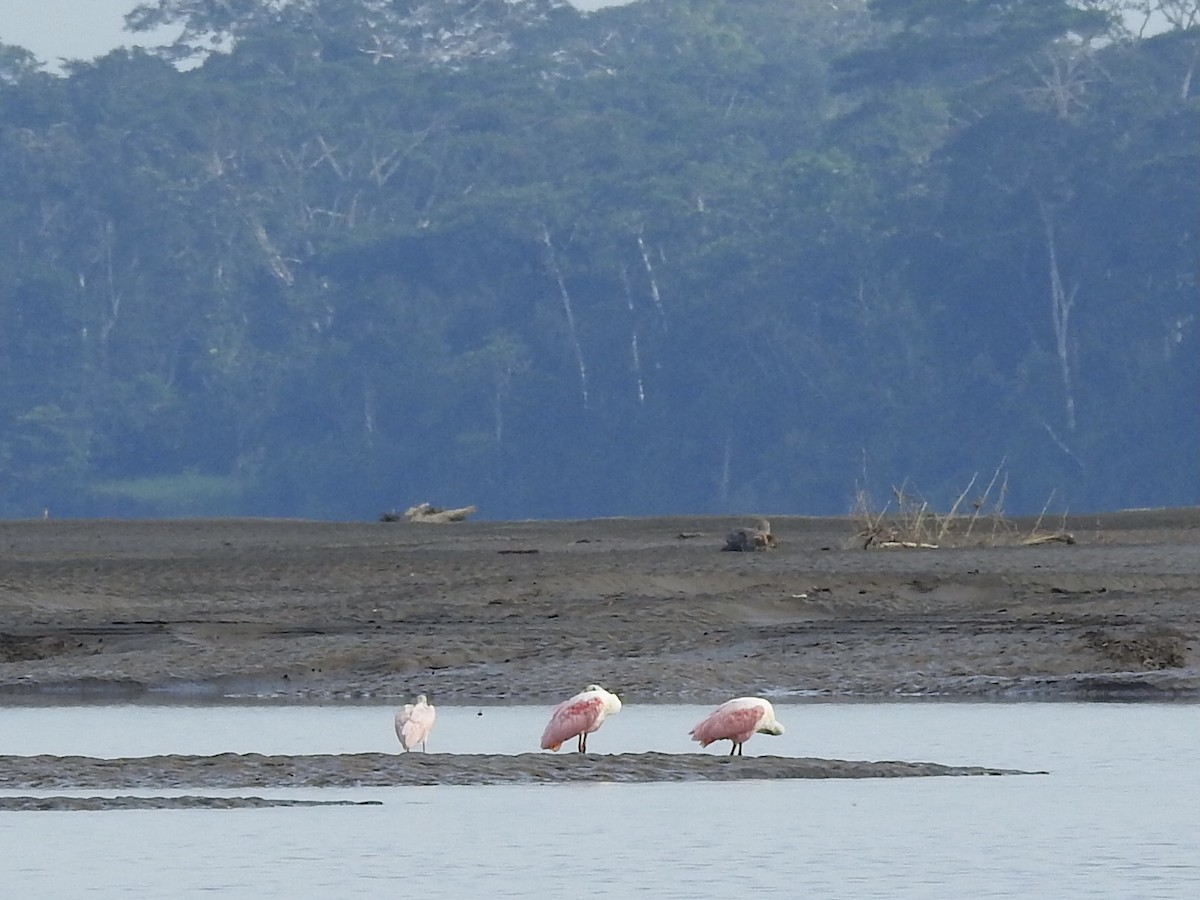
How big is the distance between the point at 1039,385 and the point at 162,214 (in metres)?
19.8

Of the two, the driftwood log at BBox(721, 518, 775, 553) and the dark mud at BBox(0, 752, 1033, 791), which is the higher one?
the driftwood log at BBox(721, 518, 775, 553)

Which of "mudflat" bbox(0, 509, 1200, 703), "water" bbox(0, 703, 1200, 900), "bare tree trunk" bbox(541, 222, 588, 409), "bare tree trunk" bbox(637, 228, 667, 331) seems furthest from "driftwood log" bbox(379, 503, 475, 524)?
"bare tree trunk" bbox(637, 228, 667, 331)

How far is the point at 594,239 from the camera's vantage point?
5694cm

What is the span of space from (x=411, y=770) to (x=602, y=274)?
46.3 m

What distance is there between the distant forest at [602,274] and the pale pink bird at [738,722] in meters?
36.3

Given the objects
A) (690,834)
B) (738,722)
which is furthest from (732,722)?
(690,834)

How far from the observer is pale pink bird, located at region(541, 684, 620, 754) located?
35.9 ft

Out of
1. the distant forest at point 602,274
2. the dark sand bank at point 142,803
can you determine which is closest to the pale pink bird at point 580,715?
the dark sand bank at point 142,803

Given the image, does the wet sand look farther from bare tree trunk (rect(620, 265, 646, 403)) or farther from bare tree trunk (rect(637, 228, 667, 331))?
bare tree trunk (rect(637, 228, 667, 331))

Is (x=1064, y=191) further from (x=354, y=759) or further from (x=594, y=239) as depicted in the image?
(x=354, y=759)

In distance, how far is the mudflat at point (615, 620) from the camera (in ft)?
49.1

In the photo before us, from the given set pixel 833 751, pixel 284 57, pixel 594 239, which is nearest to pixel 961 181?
pixel 594 239

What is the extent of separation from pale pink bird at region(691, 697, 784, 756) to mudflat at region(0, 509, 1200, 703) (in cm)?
336

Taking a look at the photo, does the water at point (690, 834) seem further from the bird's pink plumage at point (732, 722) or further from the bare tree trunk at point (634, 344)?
the bare tree trunk at point (634, 344)
